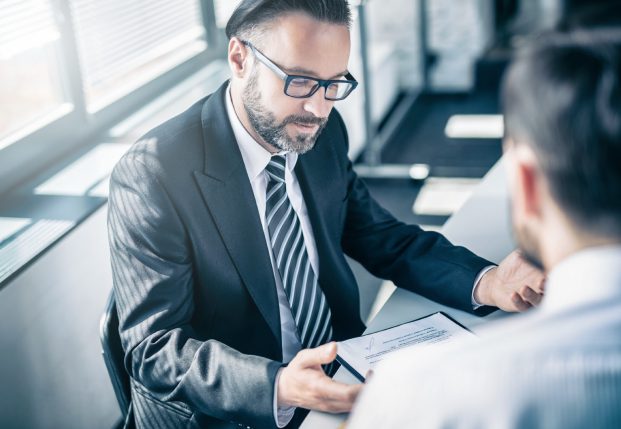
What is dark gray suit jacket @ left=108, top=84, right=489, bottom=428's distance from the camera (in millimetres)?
1032

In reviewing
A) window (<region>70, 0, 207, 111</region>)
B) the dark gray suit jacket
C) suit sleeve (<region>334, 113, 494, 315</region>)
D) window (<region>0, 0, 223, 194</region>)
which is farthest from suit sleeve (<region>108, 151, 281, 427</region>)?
window (<region>70, 0, 207, 111</region>)

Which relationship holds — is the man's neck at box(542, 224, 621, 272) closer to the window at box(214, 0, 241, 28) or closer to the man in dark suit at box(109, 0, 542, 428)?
the man in dark suit at box(109, 0, 542, 428)

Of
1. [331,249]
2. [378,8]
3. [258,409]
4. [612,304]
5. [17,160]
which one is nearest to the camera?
[612,304]

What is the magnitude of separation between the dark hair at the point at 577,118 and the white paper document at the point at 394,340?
1.66 ft

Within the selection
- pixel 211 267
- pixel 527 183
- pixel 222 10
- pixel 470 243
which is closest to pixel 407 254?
pixel 470 243

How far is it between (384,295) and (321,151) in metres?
1.17

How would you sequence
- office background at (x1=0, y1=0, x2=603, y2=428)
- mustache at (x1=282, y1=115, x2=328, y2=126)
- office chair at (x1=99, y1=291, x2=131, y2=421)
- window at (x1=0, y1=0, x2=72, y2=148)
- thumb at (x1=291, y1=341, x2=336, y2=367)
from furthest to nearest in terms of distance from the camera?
window at (x1=0, y1=0, x2=72, y2=148), office background at (x1=0, y1=0, x2=603, y2=428), mustache at (x1=282, y1=115, x2=328, y2=126), office chair at (x1=99, y1=291, x2=131, y2=421), thumb at (x1=291, y1=341, x2=336, y2=367)

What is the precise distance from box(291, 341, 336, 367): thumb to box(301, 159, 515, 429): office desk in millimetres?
78

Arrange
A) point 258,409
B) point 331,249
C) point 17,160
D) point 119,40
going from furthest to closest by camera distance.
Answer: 1. point 119,40
2. point 17,160
3. point 331,249
4. point 258,409

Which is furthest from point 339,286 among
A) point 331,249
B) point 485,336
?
point 485,336

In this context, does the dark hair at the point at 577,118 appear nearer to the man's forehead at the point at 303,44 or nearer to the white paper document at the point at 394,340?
the white paper document at the point at 394,340

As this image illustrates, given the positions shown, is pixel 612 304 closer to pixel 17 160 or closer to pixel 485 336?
pixel 485 336

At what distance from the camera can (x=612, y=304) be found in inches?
20.8

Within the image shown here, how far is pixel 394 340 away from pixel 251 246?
312 millimetres
